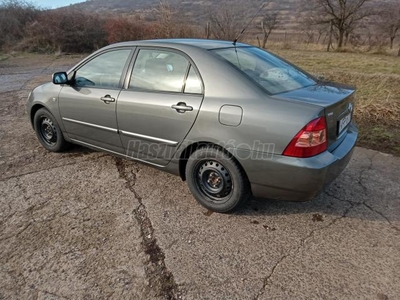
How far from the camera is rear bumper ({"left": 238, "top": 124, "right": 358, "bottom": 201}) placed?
2.18m

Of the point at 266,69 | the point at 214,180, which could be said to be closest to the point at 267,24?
the point at 266,69

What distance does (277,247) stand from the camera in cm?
230

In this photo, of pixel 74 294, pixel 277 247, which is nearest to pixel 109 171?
pixel 74 294

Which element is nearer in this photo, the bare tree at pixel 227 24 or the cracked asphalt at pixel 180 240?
the cracked asphalt at pixel 180 240

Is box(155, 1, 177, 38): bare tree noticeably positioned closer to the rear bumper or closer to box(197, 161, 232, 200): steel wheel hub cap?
box(197, 161, 232, 200): steel wheel hub cap

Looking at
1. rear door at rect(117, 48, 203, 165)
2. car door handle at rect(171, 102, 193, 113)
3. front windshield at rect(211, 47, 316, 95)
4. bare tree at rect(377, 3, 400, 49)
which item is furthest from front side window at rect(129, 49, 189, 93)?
bare tree at rect(377, 3, 400, 49)

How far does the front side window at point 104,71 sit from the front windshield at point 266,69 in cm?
115

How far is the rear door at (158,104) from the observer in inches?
103

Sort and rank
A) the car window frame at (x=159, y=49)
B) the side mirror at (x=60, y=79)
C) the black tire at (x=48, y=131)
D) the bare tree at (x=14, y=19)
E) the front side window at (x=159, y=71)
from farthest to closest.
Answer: the bare tree at (x=14, y=19) → the black tire at (x=48, y=131) → the side mirror at (x=60, y=79) → the front side window at (x=159, y=71) → the car window frame at (x=159, y=49)

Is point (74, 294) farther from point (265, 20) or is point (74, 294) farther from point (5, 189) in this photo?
point (265, 20)

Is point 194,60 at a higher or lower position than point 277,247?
higher

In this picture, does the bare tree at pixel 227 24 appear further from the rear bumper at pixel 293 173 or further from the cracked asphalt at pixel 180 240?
the rear bumper at pixel 293 173

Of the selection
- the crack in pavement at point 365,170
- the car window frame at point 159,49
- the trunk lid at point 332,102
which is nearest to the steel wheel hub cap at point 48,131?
the car window frame at point 159,49

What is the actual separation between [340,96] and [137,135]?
2030 millimetres
